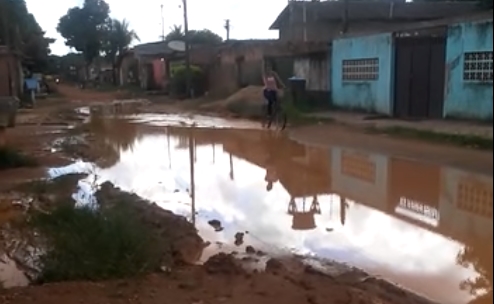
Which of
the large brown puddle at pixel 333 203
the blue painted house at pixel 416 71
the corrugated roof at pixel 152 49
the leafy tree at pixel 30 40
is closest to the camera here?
the large brown puddle at pixel 333 203

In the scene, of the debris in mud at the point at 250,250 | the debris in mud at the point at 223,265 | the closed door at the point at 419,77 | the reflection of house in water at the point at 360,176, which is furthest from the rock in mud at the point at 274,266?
the closed door at the point at 419,77

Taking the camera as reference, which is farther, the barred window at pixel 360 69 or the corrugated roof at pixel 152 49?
the corrugated roof at pixel 152 49

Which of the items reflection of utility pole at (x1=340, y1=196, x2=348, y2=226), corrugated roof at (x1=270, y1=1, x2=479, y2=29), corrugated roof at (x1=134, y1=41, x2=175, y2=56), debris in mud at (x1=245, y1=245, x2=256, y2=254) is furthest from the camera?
corrugated roof at (x1=134, y1=41, x2=175, y2=56)

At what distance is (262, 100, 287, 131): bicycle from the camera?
19.6m

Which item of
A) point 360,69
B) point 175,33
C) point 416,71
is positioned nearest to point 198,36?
point 175,33

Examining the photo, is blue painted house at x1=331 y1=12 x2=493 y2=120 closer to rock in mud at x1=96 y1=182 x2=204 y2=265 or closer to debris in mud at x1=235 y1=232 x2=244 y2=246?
debris in mud at x1=235 y1=232 x2=244 y2=246

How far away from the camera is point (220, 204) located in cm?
917

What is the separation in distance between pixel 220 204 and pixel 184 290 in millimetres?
4203

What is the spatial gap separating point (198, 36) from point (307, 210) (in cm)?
5307

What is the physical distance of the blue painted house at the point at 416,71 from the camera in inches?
635

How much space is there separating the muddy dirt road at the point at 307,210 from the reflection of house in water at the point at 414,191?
0.07 ft

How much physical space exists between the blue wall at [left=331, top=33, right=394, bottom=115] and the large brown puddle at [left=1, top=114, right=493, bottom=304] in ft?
19.4

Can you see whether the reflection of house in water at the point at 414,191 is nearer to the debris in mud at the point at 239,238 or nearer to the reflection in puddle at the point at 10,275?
the debris in mud at the point at 239,238

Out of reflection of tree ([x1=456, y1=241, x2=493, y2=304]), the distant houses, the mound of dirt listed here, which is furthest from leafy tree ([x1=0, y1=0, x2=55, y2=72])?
reflection of tree ([x1=456, y1=241, x2=493, y2=304])
